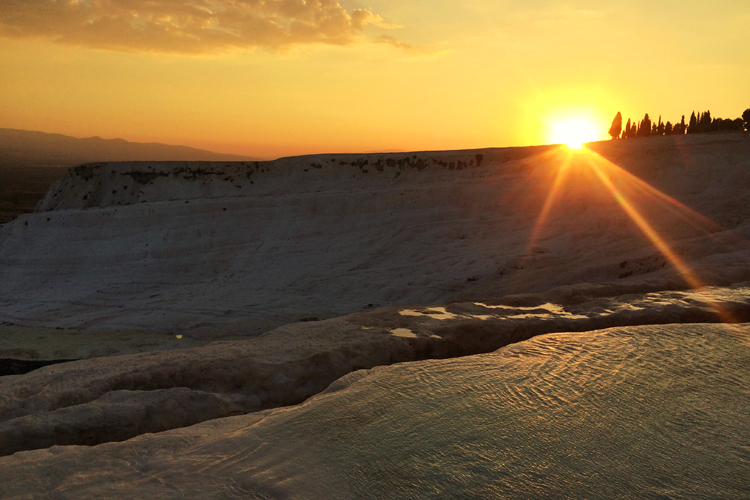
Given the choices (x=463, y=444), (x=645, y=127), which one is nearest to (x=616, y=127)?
(x=645, y=127)

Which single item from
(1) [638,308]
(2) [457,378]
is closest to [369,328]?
(2) [457,378]

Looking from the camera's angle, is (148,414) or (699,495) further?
(148,414)

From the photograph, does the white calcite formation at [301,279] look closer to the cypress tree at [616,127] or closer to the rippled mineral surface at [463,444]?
the rippled mineral surface at [463,444]

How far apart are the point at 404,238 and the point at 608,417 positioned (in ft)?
45.5

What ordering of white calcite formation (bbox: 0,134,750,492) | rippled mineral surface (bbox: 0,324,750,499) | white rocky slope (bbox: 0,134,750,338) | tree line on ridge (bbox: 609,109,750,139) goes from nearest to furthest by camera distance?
1. rippled mineral surface (bbox: 0,324,750,499)
2. white calcite formation (bbox: 0,134,750,492)
3. white rocky slope (bbox: 0,134,750,338)
4. tree line on ridge (bbox: 609,109,750,139)

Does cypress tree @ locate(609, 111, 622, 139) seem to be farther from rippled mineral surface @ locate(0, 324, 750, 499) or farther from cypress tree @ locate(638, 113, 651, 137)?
rippled mineral surface @ locate(0, 324, 750, 499)

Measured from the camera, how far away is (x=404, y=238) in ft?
54.1

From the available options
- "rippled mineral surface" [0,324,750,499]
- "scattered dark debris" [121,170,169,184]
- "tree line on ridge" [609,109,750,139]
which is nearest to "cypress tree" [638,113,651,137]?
"tree line on ridge" [609,109,750,139]

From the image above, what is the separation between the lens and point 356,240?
17.1 meters

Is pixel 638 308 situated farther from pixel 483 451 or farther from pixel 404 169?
pixel 404 169

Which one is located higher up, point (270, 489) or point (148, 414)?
point (270, 489)

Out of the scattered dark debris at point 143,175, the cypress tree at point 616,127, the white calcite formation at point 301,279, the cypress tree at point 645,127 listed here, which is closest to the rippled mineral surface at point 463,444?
the white calcite formation at point 301,279

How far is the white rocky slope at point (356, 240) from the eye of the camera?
445 inches

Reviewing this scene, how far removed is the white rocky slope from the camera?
11.3 meters
